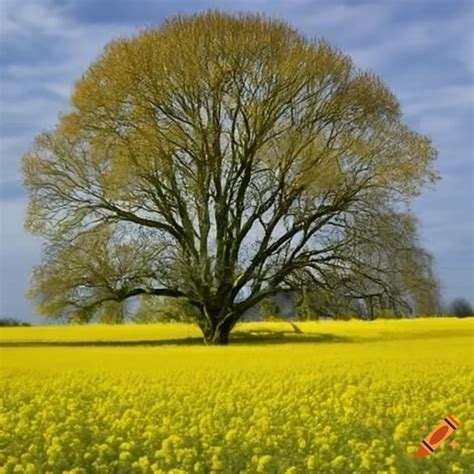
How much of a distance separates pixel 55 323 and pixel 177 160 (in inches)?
72.5

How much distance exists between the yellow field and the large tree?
2251 millimetres

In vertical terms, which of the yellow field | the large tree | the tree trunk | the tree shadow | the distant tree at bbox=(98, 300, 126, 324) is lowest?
the yellow field

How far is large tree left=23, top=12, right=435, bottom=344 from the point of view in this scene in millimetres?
7602

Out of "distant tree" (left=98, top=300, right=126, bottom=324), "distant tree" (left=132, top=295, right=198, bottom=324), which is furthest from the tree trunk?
"distant tree" (left=98, top=300, right=126, bottom=324)

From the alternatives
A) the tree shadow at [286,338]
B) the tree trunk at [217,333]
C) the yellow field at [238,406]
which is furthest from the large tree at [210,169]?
the yellow field at [238,406]

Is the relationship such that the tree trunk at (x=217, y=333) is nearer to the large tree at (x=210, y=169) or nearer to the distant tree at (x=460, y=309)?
the large tree at (x=210, y=169)

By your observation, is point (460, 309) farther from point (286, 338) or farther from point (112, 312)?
point (112, 312)

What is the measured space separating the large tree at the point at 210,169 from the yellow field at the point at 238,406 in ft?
7.39

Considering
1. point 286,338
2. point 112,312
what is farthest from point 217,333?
point 286,338

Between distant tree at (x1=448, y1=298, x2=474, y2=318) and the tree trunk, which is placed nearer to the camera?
distant tree at (x1=448, y1=298, x2=474, y2=318)

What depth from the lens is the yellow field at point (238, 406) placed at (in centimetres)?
359

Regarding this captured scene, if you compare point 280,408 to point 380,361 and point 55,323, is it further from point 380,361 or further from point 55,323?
point 55,323

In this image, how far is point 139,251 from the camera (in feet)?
25.2

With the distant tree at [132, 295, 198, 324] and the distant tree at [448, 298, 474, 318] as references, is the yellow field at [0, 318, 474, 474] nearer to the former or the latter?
the distant tree at [448, 298, 474, 318]
